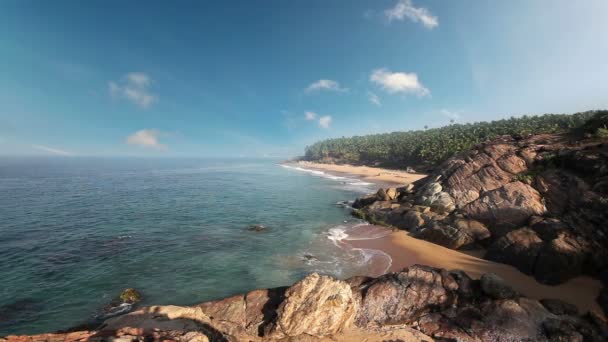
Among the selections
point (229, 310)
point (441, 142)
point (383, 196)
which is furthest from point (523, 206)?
point (441, 142)

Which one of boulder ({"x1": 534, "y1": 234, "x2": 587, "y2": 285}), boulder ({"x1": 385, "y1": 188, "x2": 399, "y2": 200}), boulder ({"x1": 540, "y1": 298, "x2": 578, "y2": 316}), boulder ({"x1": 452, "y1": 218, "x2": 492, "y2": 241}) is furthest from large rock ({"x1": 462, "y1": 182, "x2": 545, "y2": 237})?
boulder ({"x1": 385, "y1": 188, "x2": 399, "y2": 200})

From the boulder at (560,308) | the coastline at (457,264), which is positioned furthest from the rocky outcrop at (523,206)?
the boulder at (560,308)

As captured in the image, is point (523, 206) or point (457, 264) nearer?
point (457, 264)

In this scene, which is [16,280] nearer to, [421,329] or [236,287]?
[236,287]

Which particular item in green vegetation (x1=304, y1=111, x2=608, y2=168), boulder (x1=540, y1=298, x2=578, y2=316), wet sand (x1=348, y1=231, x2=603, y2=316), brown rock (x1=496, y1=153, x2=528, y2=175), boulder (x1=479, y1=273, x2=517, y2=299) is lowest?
wet sand (x1=348, y1=231, x2=603, y2=316)

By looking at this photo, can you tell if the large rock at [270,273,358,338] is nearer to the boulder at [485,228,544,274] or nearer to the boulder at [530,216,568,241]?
the boulder at [485,228,544,274]

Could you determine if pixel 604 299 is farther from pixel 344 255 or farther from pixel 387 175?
pixel 387 175
